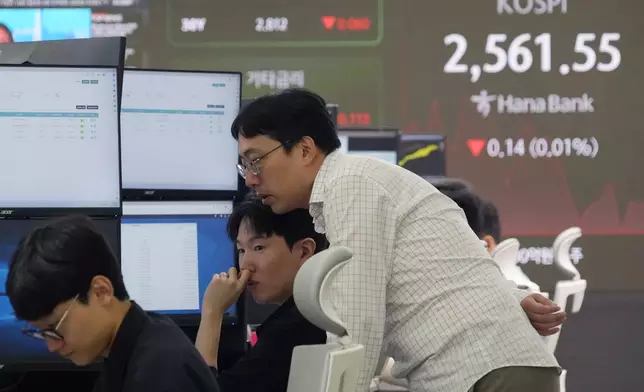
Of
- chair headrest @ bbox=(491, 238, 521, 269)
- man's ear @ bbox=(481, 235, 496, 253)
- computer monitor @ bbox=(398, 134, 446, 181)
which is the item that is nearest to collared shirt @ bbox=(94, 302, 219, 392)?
man's ear @ bbox=(481, 235, 496, 253)

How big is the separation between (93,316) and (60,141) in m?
0.80

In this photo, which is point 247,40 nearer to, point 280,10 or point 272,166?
point 280,10

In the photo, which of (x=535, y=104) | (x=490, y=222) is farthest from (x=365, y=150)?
(x=535, y=104)

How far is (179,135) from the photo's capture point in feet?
8.11

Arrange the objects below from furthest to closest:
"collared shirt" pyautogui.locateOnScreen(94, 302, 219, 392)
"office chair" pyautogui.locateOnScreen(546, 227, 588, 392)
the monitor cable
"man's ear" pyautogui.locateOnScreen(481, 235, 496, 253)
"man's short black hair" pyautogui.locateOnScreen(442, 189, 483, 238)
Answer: "office chair" pyautogui.locateOnScreen(546, 227, 588, 392) < "man's ear" pyautogui.locateOnScreen(481, 235, 496, 253) < "man's short black hair" pyautogui.locateOnScreen(442, 189, 483, 238) < the monitor cable < "collared shirt" pyautogui.locateOnScreen(94, 302, 219, 392)

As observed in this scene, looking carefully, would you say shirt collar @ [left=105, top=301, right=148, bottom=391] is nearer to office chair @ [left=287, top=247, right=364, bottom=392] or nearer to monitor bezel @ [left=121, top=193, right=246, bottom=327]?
office chair @ [left=287, top=247, right=364, bottom=392]

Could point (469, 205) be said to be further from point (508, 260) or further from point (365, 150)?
point (365, 150)

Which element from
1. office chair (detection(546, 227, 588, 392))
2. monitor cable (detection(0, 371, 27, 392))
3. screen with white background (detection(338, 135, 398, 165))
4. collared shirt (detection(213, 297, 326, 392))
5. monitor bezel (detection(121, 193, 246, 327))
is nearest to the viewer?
collared shirt (detection(213, 297, 326, 392))

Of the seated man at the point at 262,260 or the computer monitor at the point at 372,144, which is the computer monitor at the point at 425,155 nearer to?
the computer monitor at the point at 372,144

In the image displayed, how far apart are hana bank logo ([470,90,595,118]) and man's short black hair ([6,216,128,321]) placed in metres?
5.23

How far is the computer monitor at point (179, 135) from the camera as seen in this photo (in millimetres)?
2457

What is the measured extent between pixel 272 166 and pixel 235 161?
0.55m

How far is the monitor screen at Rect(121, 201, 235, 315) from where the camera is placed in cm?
241

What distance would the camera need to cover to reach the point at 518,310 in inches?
74.6
